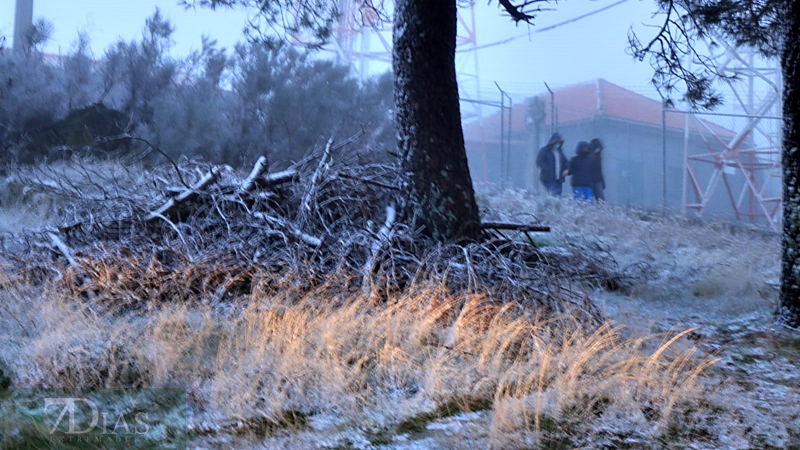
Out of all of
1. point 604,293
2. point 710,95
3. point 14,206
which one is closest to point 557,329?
point 604,293

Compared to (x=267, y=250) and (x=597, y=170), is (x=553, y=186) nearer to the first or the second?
(x=597, y=170)

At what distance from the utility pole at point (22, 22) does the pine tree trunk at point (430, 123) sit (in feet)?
38.4

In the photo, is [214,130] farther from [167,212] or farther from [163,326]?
[163,326]

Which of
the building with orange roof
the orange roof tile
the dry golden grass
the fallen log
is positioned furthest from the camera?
the orange roof tile

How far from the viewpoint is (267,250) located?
671cm

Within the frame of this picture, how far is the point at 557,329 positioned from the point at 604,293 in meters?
2.48

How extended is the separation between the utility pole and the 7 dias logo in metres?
14.0

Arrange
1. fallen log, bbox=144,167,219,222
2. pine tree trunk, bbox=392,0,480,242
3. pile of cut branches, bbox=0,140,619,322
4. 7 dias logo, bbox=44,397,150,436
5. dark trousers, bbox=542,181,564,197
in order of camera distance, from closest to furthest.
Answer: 7 dias logo, bbox=44,397,150,436, pile of cut branches, bbox=0,140,619,322, pine tree trunk, bbox=392,0,480,242, fallen log, bbox=144,167,219,222, dark trousers, bbox=542,181,564,197

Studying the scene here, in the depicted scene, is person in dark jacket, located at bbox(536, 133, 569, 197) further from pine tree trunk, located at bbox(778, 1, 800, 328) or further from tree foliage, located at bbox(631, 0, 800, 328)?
pine tree trunk, located at bbox(778, 1, 800, 328)

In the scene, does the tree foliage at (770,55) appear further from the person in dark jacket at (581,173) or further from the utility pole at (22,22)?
the utility pole at (22,22)

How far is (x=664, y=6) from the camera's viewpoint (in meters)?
8.46

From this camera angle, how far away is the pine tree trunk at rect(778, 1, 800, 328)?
5.88 metres

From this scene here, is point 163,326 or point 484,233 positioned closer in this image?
point 163,326

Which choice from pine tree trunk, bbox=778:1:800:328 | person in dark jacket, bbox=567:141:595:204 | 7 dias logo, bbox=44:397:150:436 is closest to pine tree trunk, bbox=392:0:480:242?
pine tree trunk, bbox=778:1:800:328
